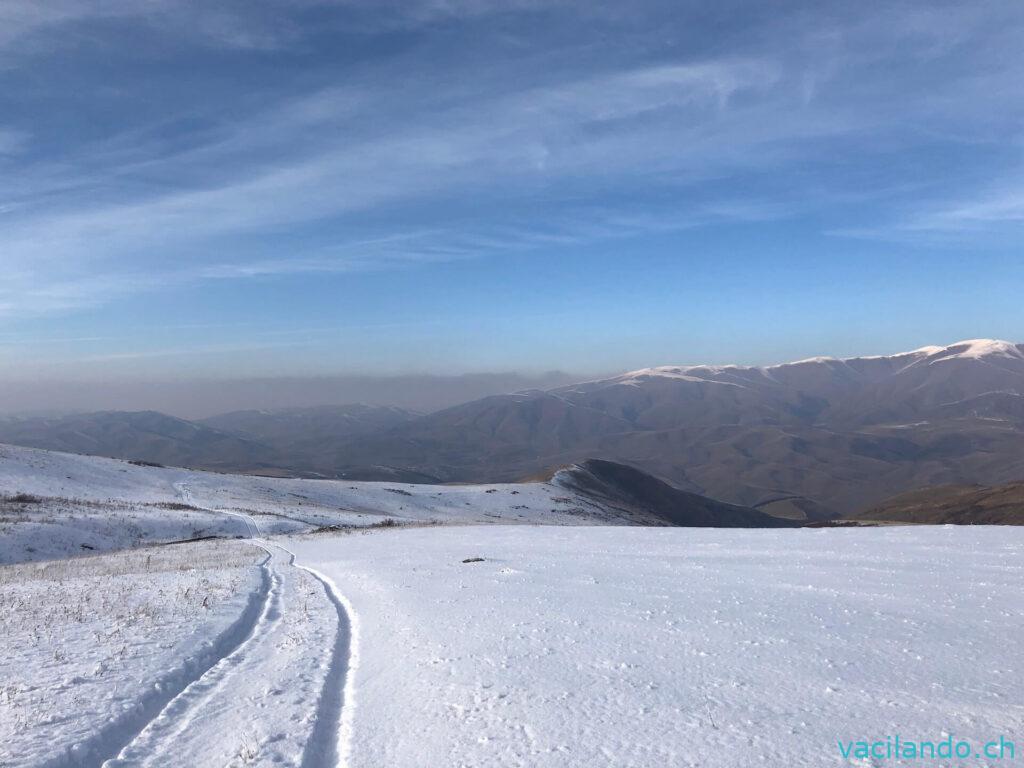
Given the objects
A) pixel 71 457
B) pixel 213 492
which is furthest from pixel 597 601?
pixel 71 457

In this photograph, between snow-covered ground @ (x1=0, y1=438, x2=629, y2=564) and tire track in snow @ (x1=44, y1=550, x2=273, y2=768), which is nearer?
tire track in snow @ (x1=44, y1=550, x2=273, y2=768)

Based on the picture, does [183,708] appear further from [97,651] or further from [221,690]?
[97,651]

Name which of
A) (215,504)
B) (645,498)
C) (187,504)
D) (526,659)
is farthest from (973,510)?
(187,504)

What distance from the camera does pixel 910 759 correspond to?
18.4 feet

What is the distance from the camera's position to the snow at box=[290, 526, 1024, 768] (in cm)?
620

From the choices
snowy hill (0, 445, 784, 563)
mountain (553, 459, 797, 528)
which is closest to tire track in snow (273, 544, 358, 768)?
snowy hill (0, 445, 784, 563)

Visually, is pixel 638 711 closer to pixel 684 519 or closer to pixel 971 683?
pixel 971 683

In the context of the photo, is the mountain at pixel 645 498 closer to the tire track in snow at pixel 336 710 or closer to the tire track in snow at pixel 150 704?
the tire track in snow at pixel 150 704

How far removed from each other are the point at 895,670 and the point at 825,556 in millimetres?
11955

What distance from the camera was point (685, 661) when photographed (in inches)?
338

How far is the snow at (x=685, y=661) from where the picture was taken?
620cm

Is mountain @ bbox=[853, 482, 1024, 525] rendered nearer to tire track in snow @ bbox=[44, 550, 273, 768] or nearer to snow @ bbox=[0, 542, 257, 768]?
snow @ bbox=[0, 542, 257, 768]

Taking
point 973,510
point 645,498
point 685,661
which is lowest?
point 645,498

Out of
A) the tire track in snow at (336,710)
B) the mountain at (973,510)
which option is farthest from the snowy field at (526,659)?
the mountain at (973,510)
